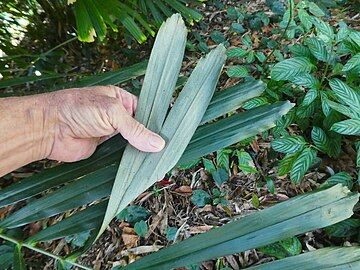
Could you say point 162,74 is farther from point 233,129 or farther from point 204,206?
point 204,206

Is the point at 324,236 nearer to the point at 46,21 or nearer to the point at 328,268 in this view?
the point at 328,268

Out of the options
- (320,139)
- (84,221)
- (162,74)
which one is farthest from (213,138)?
(320,139)

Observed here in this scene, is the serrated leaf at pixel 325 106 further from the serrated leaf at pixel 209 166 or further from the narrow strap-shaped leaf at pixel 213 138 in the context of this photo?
the narrow strap-shaped leaf at pixel 213 138

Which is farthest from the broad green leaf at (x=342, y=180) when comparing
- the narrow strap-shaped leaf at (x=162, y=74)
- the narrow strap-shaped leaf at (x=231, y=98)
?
the narrow strap-shaped leaf at (x=162, y=74)

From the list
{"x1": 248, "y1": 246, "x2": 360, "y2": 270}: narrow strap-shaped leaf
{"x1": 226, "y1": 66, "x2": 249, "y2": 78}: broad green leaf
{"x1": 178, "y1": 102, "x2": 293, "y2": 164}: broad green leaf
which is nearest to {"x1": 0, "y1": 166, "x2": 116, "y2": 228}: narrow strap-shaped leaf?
{"x1": 178, "y1": 102, "x2": 293, "y2": 164}: broad green leaf

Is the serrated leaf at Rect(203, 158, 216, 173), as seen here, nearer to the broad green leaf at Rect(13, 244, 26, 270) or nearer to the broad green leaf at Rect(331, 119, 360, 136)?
the broad green leaf at Rect(331, 119, 360, 136)

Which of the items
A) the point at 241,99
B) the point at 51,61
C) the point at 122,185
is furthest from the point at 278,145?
the point at 51,61
